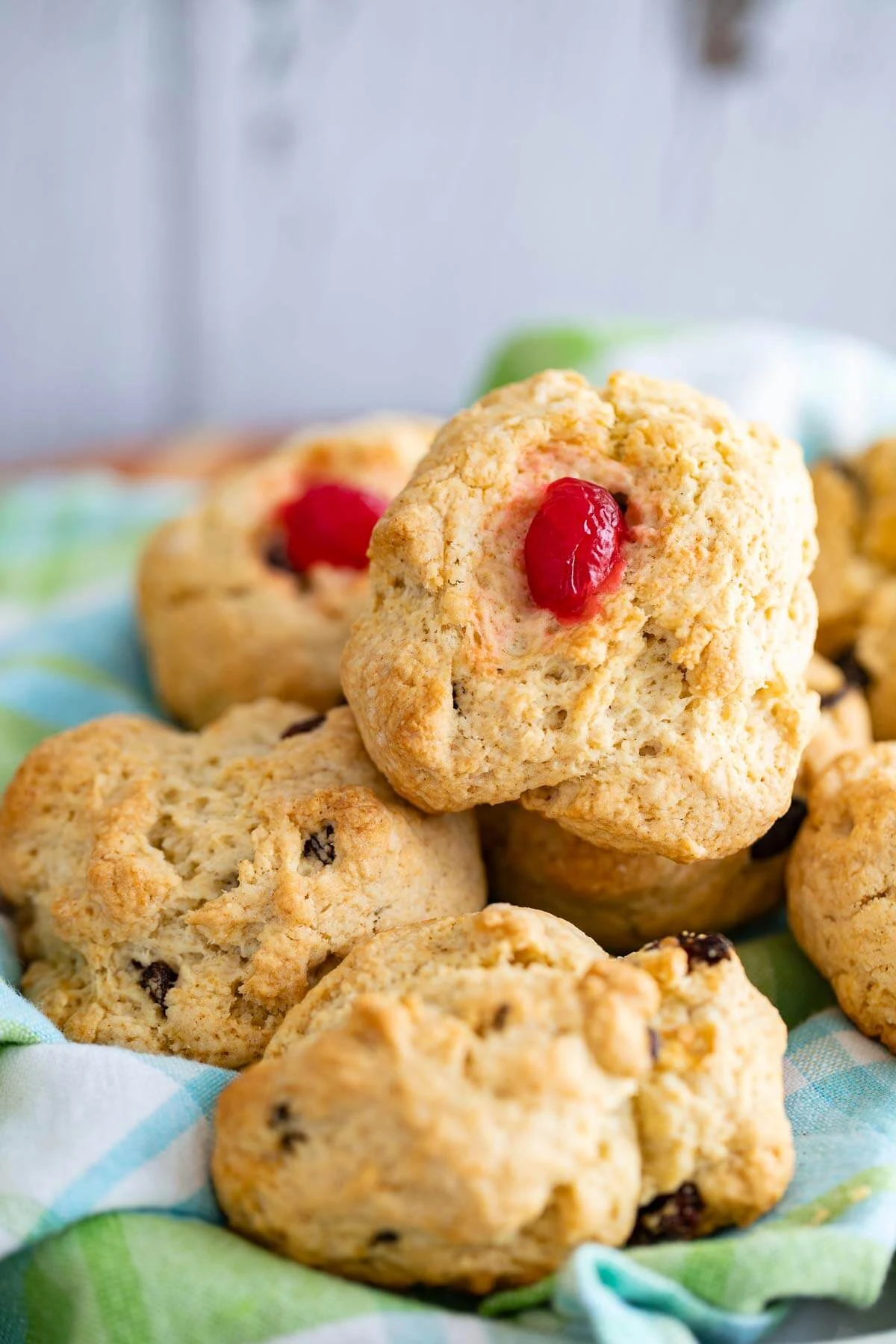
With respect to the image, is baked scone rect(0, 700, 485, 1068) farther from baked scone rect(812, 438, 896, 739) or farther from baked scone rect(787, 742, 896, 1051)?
baked scone rect(812, 438, 896, 739)

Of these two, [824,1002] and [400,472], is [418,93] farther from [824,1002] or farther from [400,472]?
[824,1002]

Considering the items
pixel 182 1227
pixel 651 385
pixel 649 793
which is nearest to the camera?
pixel 182 1227

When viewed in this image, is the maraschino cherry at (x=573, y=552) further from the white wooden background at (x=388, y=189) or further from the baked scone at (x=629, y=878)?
the white wooden background at (x=388, y=189)

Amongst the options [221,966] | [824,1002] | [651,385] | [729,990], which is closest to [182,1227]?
[221,966]

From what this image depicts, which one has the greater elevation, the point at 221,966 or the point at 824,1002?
the point at 221,966

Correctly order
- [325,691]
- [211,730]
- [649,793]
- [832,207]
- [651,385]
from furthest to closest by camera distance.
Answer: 1. [832,207]
2. [325,691]
3. [211,730]
4. [651,385]
5. [649,793]

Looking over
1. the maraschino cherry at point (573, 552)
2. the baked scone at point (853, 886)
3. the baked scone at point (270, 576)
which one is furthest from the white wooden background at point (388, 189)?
the baked scone at point (853, 886)
